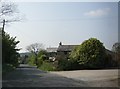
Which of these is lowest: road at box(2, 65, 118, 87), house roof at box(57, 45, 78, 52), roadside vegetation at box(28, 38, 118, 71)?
road at box(2, 65, 118, 87)

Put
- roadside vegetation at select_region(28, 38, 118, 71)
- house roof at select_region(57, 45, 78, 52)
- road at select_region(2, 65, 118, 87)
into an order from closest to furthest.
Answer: road at select_region(2, 65, 118, 87), roadside vegetation at select_region(28, 38, 118, 71), house roof at select_region(57, 45, 78, 52)

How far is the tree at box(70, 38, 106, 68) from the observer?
1916 inches

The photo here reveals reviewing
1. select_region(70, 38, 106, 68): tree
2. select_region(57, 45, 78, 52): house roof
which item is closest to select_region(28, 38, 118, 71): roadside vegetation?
select_region(70, 38, 106, 68): tree

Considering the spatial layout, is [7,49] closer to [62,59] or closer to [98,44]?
[62,59]

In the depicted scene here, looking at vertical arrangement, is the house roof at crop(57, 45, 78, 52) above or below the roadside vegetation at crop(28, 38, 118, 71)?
above

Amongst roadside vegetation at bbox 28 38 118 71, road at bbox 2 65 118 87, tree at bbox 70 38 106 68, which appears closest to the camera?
road at bbox 2 65 118 87

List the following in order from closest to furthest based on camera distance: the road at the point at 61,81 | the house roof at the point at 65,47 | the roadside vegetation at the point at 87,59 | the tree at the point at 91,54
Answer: the road at the point at 61,81, the roadside vegetation at the point at 87,59, the tree at the point at 91,54, the house roof at the point at 65,47

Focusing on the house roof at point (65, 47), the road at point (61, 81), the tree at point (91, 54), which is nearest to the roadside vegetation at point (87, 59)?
the tree at point (91, 54)

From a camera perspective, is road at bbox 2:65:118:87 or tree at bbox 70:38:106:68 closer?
road at bbox 2:65:118:87

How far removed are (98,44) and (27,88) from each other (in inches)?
1451

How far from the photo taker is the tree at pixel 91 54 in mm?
48656

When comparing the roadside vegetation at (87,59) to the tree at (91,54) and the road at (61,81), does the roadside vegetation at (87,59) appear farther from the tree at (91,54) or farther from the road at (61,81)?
the road at (61,81)

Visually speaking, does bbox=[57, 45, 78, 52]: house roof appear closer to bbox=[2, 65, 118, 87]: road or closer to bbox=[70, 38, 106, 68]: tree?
bbox=[70, 38, 106, 68]: tree

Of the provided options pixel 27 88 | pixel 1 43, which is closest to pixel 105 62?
pixel 1 43
